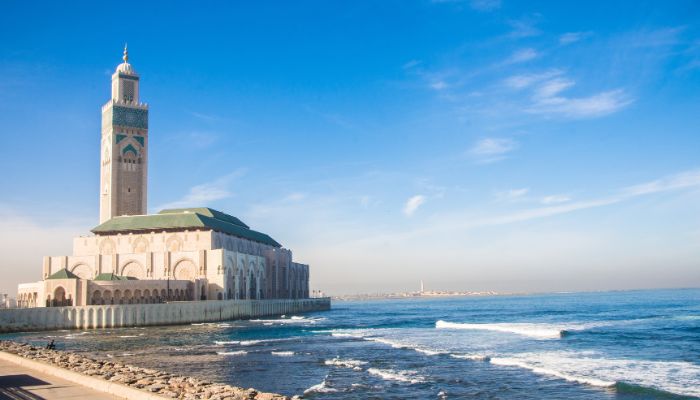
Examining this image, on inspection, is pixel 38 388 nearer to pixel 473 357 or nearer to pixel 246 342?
pixel 473 357

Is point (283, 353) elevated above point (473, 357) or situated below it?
above

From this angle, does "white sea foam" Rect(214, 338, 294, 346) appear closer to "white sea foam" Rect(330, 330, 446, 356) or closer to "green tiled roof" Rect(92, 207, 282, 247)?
"white sea foam" Rect(330, 330, 446, 356)

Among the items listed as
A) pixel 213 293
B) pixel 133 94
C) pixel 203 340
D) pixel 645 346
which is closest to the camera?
pixel 645 346

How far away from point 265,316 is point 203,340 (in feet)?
145

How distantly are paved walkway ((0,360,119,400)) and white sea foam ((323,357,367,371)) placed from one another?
1411 cm

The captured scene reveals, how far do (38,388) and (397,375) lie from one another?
14.7m

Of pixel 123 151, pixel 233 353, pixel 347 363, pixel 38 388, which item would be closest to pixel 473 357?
pixel 347 363

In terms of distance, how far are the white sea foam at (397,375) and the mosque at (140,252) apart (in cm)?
4594

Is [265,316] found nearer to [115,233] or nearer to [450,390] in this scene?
[115,233]

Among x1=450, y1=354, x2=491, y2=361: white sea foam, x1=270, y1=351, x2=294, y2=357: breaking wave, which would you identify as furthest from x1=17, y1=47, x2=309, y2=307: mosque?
x1=450, y1=354, x2=491, y2=361: white sea foam

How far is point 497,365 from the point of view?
3177 cm

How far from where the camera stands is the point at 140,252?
91250 mm

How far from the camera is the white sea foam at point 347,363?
31205mm

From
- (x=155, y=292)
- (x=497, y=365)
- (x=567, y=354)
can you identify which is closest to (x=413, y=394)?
(x=497, y=365)
